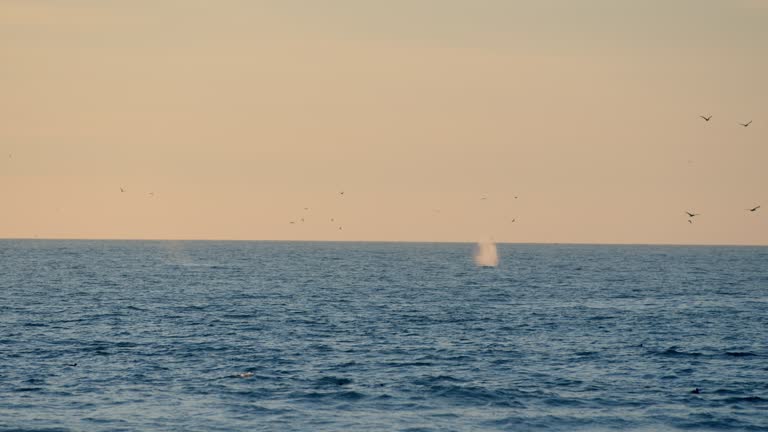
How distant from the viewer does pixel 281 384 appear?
5312cm

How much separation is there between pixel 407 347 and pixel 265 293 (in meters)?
53.8

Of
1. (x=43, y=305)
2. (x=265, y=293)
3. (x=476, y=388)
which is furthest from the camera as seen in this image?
(x=265, y=293)

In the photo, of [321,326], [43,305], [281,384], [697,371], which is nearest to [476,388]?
[281,384]

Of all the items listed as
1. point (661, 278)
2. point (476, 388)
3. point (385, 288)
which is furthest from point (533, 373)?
point (661, 278)

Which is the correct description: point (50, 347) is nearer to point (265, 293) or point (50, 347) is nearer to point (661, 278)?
point (265, 293)

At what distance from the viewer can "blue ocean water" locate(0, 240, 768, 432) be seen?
46.1 metres

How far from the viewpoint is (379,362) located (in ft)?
198

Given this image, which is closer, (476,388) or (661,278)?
(476,388)

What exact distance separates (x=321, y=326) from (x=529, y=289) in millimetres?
55783

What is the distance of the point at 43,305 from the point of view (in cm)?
9625

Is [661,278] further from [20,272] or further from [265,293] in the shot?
[20,272]

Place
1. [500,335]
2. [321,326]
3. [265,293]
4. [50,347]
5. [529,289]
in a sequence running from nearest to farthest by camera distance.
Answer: [50,347], [500,335], [321,326], [265,293], [529,289]

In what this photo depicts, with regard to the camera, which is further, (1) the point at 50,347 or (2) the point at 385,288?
(2) the point at 385,288

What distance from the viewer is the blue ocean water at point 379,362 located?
4609cm
